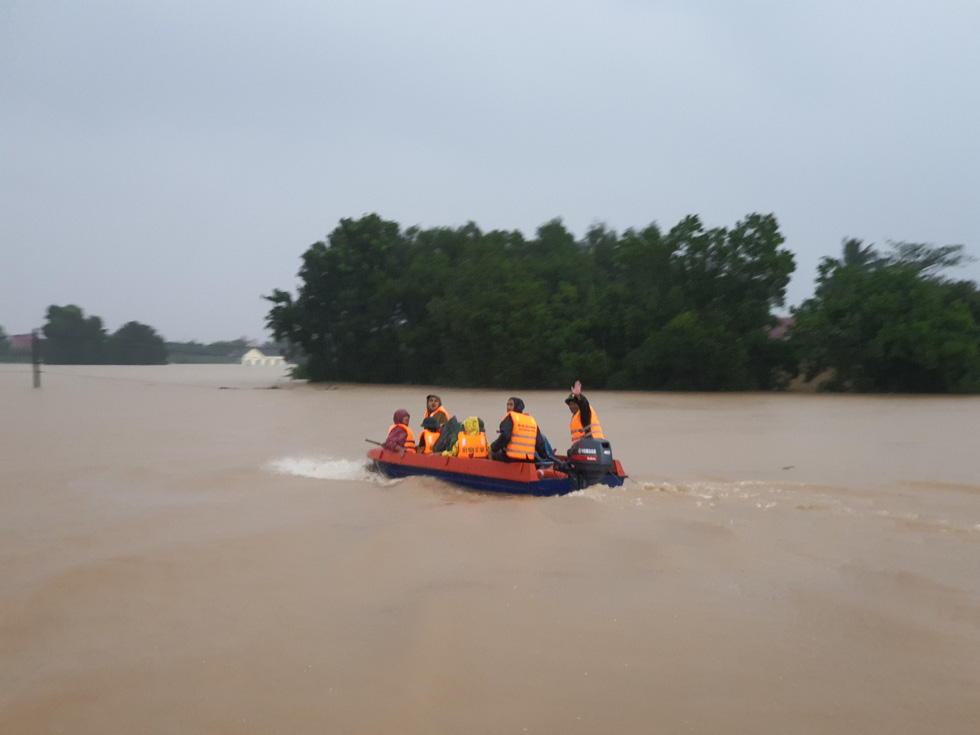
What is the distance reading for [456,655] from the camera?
4.07m

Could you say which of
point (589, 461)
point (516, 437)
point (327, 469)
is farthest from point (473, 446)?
point (327, 469)

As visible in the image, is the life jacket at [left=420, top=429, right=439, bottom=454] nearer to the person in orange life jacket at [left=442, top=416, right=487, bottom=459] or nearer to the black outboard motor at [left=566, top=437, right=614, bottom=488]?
the person in orange life jacket at [left=442, top=416, right=487, bottom=459]

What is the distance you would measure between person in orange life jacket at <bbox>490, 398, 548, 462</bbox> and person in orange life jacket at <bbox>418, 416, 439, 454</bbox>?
1624mm

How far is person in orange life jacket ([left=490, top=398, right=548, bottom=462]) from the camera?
8289mm

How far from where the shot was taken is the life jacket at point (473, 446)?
877cm

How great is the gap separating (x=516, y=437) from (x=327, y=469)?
3797mm

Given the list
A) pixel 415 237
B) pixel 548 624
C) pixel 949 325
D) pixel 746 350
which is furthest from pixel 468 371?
pixel 548 624

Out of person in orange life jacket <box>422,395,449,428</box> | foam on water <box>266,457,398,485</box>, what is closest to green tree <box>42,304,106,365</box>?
foam on water <box>266,457,398,485</box>

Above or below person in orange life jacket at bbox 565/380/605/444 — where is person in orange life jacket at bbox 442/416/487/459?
below

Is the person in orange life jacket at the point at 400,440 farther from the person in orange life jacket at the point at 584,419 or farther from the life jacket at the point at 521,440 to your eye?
the person in orange life jacket at the point at 584,419

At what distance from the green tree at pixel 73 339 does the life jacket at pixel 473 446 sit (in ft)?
200

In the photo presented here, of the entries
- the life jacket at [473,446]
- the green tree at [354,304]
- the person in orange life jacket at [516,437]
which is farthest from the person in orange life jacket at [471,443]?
the green tree at [354,304]

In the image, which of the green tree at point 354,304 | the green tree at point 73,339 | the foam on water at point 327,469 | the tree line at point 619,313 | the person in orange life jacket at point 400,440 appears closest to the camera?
the person in orange life jacket at point 400,440

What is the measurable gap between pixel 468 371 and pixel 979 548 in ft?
94.7
